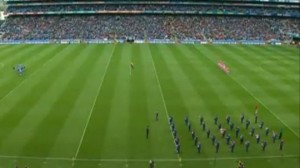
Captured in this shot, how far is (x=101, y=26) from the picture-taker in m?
89.7

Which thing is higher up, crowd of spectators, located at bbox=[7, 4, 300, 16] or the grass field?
crowd of spectators, located at bbox=[7, 4, 300, 16]

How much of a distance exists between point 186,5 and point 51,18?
30919mm

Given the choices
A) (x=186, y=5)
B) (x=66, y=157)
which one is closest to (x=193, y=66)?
(x=66, y=157)

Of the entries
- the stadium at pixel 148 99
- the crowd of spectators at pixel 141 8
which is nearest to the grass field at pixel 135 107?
the stadium at pixel 148 99

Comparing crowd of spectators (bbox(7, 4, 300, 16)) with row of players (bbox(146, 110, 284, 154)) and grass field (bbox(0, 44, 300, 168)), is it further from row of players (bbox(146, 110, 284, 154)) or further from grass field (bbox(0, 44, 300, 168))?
row of players (bbox(146, 110, 284, 154))

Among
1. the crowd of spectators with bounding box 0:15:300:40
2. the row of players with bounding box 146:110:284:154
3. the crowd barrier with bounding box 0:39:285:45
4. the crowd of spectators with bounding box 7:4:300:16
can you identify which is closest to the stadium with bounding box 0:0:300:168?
the row of players with bounding box 146:110:284:154

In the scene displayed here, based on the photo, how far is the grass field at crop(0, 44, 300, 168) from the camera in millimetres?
25516

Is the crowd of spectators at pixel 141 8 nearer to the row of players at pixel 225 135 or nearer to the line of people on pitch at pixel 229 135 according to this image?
the row of players at pixel 225 135

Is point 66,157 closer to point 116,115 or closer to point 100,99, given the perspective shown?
point 116,115

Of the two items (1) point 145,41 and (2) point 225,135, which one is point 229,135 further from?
(1) point 145,41

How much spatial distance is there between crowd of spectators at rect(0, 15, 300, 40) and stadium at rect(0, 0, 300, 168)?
57 centimetres

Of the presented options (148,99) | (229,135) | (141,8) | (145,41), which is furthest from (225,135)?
(141,8)

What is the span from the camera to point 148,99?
1460 inches

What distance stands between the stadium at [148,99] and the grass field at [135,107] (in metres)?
0.09
